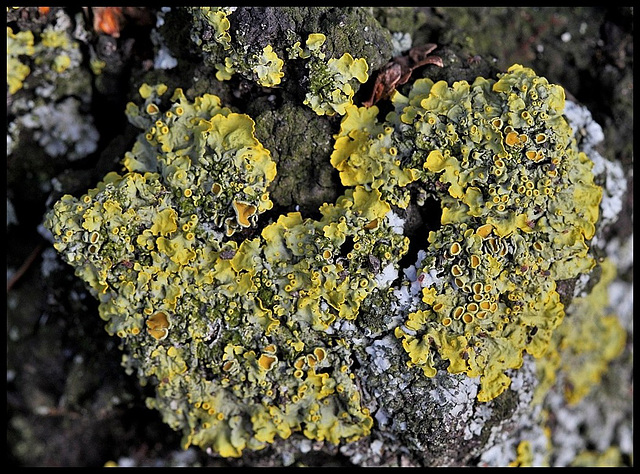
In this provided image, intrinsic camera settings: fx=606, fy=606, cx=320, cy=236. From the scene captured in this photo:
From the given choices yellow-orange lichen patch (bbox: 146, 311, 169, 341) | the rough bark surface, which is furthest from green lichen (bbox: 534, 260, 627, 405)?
yellow-orange lichen patch (bbox: 146, 311, 169, 341)

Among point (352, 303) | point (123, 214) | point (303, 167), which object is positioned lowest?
point (352, 303)

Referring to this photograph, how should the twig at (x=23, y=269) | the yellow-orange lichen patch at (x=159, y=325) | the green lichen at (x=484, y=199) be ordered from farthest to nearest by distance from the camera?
1. the twig at (x=23, y=269)
2. the yellow-orange lichen patch at (x=159, y=325)
3. the green lichen at (x=484, y=199)

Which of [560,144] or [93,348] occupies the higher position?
[560,144]

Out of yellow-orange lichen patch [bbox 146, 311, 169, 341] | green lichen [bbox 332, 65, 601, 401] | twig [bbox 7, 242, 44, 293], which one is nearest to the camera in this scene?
green lichen [bbox 332, 65, 601, 401]

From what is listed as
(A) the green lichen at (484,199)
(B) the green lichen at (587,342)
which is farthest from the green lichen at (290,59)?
Result: (B) the green lichen at (587,342)

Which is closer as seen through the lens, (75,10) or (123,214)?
(123,214)

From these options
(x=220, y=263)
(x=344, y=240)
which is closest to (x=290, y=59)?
(x=344, y=240)

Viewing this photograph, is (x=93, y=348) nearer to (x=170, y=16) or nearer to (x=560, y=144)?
(x=170, y=16)

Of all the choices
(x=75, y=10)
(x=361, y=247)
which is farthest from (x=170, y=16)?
(x=361, y=247)

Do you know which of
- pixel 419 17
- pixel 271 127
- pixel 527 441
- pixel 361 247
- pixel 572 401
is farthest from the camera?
pixel 572 401

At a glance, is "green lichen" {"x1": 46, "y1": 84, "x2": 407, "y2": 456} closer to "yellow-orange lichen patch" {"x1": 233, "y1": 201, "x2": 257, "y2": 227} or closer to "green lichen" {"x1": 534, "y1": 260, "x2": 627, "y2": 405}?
"yellow-orange lichen patch" {"x1": 233, "y1": 201, "x2": 257, "y2": 227}

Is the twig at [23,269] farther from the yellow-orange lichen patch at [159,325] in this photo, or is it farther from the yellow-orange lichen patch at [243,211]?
the yellow-orange lichen patch at [243,211]
